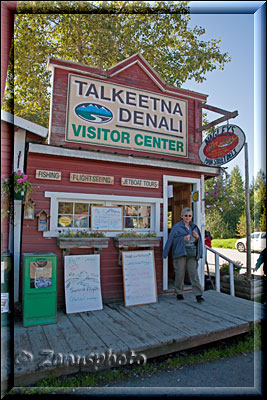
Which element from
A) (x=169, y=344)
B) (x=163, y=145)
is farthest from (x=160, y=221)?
(x=169, y=344)

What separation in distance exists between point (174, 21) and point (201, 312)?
11.8 m

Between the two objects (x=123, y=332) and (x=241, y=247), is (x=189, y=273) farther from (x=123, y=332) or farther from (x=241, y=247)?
(x=241, y=247)

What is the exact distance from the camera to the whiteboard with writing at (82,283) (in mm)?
4738

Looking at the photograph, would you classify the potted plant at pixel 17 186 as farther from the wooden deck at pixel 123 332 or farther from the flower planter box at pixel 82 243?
the wooden deck at pixel 123 332

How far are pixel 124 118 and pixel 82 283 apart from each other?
Answer: 345 centimetres

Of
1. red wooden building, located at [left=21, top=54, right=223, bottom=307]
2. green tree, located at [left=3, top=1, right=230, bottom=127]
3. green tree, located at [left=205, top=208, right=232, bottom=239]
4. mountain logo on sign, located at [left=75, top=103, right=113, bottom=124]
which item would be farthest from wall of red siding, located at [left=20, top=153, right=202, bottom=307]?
green tree, located at [left=205, top=208, right=232, bottom=239]

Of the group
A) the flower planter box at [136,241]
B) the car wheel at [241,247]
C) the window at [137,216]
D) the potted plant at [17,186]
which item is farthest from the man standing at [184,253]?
the car wheel at [241,247]

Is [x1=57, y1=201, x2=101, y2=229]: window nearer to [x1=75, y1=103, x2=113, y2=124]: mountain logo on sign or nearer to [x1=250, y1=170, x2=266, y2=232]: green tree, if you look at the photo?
[x1=75, y1=103, x2=113, y2=124]: mountain logo on sign

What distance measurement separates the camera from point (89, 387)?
322 cm

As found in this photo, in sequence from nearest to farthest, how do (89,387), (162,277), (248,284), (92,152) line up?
(89,387) → (92,152) → (162,277) → (248,284)

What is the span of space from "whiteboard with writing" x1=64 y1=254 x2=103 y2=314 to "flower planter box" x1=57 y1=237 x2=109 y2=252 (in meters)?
0.21

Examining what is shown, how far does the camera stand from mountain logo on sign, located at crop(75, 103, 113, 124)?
18.0ft

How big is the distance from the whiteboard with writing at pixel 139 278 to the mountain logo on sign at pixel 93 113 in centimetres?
272

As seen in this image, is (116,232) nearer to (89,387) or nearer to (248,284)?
(89,387)
